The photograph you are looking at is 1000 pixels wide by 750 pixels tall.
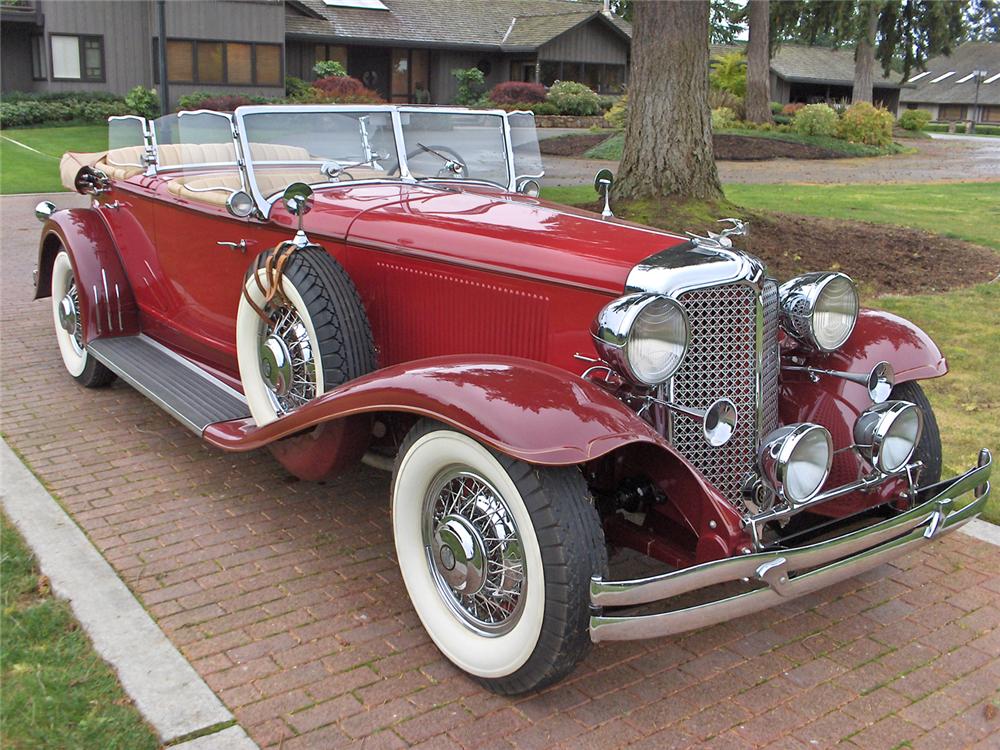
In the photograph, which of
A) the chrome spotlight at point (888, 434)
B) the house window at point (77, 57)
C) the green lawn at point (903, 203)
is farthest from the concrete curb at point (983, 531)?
the house window at point (77, 57)

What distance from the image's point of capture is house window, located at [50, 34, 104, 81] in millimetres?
27562

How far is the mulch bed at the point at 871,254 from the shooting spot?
28.3 feet

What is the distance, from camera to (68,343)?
5.78 m

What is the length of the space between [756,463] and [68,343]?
4.55 m

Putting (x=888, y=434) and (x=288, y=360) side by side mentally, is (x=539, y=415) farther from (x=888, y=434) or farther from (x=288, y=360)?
(x=288, y=360)

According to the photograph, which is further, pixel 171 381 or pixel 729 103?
pixel 729 103

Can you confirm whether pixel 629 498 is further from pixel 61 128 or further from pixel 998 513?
pixel 61 128

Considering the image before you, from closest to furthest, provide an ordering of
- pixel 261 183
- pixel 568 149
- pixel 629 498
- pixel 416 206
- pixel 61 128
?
pixel 629 498, pixel 416 206, pixel 261 183, pixel 568 149, pixel 61 128

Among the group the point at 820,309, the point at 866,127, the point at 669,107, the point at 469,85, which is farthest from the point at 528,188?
the point at 469,85

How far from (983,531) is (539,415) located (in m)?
2.59

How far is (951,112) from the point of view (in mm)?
64500

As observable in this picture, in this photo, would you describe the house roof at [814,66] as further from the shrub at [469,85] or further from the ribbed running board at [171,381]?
the ribbed running board at [171,381]

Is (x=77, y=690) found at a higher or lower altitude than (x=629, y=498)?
lower

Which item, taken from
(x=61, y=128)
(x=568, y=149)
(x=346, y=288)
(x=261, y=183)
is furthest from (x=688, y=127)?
(x=61, y=128)
